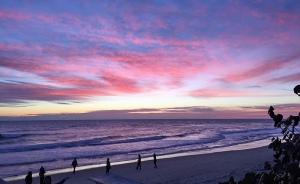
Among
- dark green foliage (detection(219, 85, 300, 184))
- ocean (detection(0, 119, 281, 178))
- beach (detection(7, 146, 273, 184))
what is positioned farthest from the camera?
ocean (detection(0, 119, 281, 178))

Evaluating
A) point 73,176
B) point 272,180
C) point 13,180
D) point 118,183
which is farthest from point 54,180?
point 272,180

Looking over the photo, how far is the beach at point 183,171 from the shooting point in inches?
787

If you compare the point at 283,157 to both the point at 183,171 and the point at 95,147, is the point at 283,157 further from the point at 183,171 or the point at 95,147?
the point at 95,147

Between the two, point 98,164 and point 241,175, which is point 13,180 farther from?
point 241,175

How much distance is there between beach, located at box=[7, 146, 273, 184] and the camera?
20.0 meters

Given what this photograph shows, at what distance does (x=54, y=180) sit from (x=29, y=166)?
28.5ft

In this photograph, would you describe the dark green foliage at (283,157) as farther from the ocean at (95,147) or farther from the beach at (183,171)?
the ocean at (95,147)

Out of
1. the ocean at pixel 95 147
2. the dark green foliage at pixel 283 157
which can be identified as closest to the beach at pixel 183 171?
the ocean at pixel 95 147

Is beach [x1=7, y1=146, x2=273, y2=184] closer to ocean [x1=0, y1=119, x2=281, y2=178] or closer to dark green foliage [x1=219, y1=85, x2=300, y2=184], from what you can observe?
ocean [x1=0, y1=119, x2=281, y2=178]

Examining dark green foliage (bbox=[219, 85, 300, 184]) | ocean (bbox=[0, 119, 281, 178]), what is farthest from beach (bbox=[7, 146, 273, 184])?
dark green foliage (bbox=[219, 85, 300, 184])

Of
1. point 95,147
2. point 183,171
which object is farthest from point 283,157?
point 95,147

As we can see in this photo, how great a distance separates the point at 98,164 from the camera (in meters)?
28.0

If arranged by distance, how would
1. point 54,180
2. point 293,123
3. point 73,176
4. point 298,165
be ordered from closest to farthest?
point 298,165, point 293,123, point 54,180, point 73,176

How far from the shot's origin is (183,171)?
909 inches
